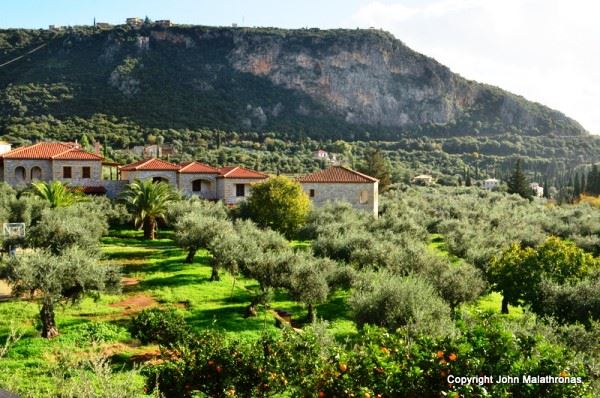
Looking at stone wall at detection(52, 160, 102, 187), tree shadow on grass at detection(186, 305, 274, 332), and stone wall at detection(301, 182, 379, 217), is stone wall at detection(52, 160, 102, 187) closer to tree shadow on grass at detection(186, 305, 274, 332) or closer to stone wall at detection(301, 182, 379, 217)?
stone wall at detection(301, 182, 379, 217)

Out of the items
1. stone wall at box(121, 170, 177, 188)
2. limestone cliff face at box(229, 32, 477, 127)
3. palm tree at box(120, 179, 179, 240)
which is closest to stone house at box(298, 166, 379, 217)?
stone wall at box(121, 170, 177, 188)

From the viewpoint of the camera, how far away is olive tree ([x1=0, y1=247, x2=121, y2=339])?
15656 millimetres

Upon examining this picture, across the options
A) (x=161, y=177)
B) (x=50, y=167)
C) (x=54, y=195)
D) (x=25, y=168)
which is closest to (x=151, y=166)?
(x=161, y=177)

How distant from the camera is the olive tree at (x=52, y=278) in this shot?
15656mm

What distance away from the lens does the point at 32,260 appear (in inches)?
635

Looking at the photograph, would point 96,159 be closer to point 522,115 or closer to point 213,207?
point 213,207

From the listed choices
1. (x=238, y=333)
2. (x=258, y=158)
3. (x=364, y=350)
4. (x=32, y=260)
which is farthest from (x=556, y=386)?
(x=258, y=158)

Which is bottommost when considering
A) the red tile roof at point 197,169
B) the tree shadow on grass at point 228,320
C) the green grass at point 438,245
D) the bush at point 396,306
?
the tree shadow on grass at point 228,320

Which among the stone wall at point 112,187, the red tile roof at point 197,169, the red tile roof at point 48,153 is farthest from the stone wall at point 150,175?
the red tile roof at point 48,153

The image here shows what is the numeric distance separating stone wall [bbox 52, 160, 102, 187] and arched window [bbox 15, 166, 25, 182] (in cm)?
261

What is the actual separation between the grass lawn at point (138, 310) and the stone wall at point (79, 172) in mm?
15199

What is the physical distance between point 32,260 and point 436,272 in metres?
14.5

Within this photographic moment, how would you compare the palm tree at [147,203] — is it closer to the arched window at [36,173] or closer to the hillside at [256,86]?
the arched window at [36,173]

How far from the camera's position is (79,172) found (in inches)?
1711
